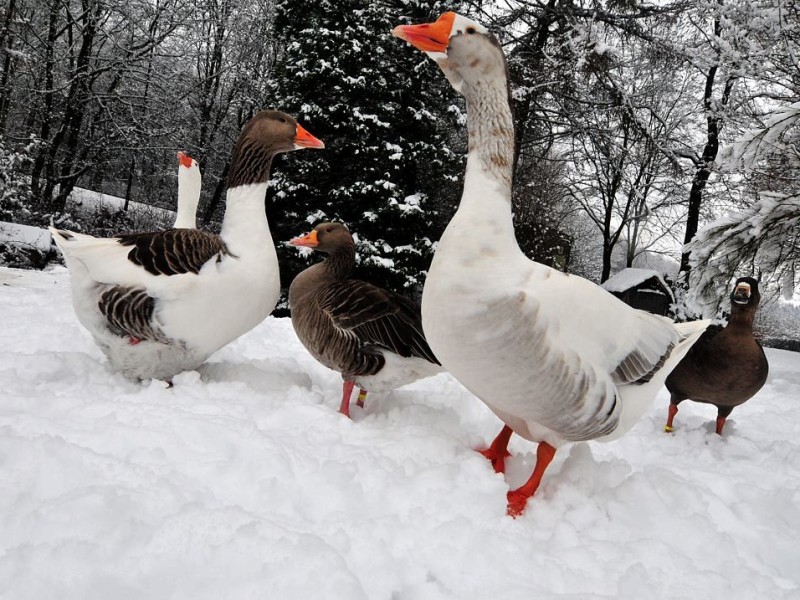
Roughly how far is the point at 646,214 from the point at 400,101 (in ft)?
37.0

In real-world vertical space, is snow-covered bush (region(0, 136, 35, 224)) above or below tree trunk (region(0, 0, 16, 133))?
below

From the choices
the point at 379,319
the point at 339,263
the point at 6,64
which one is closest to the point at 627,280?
the point at 339,263

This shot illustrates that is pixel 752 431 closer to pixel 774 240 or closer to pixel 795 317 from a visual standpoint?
pixel 774 240

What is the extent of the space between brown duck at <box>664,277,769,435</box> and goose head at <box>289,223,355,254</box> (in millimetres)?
2898

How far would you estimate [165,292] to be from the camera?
3.15 meters

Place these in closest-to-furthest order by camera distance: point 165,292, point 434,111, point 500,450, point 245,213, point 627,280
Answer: point 500,450 < point 165,292 < point 245,213 < point 434,111 < point 627,280

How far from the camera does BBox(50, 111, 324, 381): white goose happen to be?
3.17 metres

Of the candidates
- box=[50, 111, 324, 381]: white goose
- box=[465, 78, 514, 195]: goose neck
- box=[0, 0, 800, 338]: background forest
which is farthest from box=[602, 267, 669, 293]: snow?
box=[465, 78, 514, 195]: goose neck

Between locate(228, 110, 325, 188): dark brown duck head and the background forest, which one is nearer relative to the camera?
locate(228, 110, 325, 188): dark brown duck head

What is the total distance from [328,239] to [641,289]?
58.7 ft

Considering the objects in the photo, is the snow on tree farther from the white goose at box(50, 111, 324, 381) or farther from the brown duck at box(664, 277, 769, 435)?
the white goose at box(50, 111, 324, 381)

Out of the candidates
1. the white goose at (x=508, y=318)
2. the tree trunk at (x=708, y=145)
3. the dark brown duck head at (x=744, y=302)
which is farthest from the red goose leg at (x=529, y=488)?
the tree trunk at (x=708, y=145)

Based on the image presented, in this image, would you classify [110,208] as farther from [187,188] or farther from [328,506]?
[328,506]

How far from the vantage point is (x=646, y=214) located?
18.9 m
